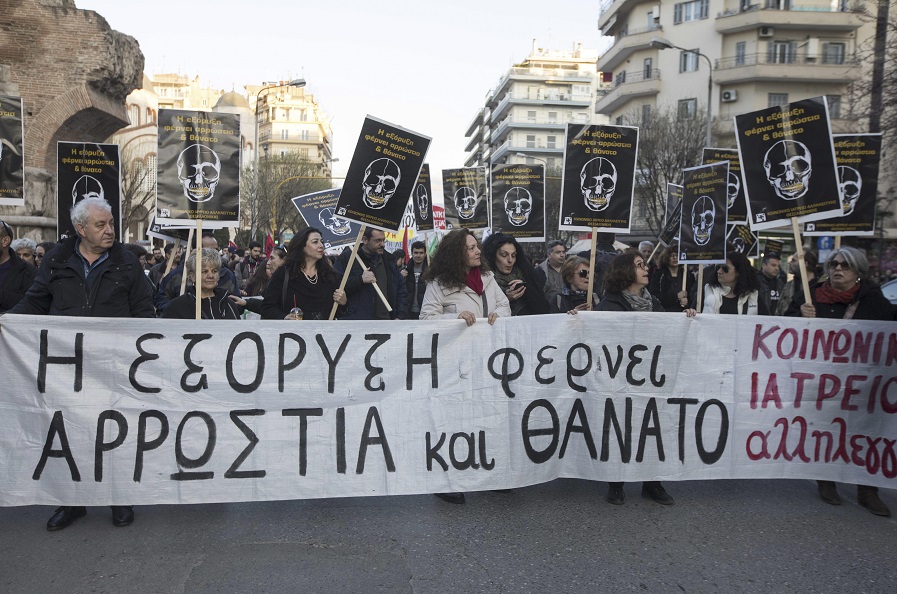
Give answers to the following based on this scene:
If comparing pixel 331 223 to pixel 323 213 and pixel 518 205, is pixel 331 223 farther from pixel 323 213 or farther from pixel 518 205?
pixel 518 205

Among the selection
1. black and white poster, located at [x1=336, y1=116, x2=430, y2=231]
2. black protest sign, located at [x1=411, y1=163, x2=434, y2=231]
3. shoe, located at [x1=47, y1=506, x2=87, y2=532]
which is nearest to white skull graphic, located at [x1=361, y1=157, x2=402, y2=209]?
black and white poster, located at [x1=336, y1=116, x2=430, y2=231]

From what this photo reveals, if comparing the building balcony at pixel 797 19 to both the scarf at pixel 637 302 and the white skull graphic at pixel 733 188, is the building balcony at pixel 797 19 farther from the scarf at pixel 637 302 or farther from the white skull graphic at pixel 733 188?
the scarf at pixel 637 302

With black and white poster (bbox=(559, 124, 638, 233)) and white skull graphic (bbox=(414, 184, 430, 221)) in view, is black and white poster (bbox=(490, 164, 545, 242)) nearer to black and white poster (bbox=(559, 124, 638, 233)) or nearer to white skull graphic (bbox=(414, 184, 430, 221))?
white skull graphic (bbox=(414, 184, 430, 221))

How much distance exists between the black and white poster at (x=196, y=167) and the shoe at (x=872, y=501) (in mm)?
4954

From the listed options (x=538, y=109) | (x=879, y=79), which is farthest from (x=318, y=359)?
Answer: (x=538, y=109)

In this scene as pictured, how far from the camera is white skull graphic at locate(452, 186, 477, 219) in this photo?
13094mm

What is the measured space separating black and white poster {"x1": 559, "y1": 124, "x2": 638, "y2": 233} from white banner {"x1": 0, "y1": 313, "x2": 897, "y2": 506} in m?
1.87

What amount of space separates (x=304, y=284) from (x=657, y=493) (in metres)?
3.30

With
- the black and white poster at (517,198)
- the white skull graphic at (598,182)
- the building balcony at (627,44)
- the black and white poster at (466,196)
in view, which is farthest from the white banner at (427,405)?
the building balcony at (627,44)

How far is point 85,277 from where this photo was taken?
4.99m

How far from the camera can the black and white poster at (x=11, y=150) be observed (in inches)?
308

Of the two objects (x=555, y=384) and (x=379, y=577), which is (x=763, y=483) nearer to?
(x=555, y=384)

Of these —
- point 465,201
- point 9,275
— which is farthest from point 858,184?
point 9,275

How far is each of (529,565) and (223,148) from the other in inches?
161
